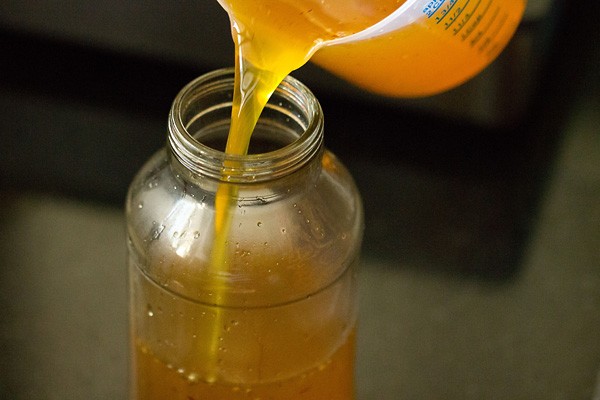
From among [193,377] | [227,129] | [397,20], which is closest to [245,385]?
[193,377]

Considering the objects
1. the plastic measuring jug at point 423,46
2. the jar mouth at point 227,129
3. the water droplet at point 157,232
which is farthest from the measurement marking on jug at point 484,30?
the water droplet at point 157,232

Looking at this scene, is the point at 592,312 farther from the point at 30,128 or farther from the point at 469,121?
the point at 30,128

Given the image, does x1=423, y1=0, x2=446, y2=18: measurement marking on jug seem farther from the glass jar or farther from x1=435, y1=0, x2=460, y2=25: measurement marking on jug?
the glass jar

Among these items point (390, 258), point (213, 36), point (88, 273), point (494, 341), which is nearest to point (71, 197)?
point (88, 273)

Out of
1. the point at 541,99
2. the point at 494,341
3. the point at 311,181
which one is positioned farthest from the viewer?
the point at 541,99

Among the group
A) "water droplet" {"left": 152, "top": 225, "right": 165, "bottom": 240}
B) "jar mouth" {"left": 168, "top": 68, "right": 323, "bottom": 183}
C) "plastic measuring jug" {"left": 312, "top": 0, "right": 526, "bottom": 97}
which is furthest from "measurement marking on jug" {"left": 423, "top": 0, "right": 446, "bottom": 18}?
"water droplet" {"left": 152, "top": 225, "right": 165, "bottom": 240}

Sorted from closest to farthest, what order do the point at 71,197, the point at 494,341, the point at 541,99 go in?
the point at 494,341 → the point at 71,197 → the point at 541,99

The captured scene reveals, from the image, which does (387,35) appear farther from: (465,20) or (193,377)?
(193,377)
